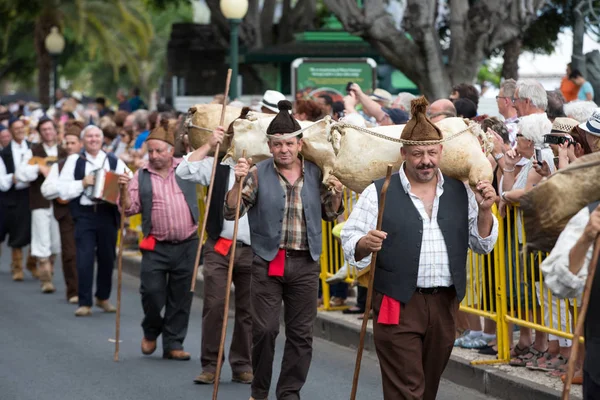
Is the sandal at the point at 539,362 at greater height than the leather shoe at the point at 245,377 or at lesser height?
greater

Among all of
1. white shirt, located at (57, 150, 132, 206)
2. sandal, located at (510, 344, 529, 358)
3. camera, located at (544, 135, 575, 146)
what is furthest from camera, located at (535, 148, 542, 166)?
white shirt, located at (57, 150, 132, 206)

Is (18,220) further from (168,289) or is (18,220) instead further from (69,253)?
(168,289)

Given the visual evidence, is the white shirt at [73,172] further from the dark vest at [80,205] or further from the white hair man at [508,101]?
the white hair man at [508,101]

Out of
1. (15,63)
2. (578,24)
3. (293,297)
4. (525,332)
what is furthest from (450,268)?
(15,63)

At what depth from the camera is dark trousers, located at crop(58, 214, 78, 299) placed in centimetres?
1433

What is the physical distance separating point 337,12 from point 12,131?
532cm

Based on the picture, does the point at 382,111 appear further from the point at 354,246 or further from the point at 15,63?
the point at 15,63

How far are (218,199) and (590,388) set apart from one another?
4.59 metres

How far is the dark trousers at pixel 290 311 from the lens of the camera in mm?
8234

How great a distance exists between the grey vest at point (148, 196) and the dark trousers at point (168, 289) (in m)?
0.20

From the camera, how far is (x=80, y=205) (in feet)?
43.4

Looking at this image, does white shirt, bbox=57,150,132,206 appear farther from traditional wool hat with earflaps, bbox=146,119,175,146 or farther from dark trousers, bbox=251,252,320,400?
dark trousers, bbox=251,252,320,400

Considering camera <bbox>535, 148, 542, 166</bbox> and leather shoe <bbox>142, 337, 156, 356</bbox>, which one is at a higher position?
camera <bbox>535, 148, 542, 166</bbox>

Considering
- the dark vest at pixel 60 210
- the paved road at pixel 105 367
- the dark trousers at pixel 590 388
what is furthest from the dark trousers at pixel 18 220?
the dark trousers at pixel 590 388
